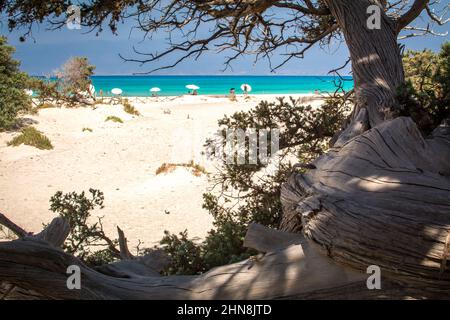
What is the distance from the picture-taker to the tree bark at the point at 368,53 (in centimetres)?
371

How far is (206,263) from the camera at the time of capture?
4031mm

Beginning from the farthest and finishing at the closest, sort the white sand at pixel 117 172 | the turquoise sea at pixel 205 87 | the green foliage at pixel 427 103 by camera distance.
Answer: the turquoise sea at pixel 205 87 < the white sand at pixel 117 172 < the green foliage at pixel 427 103

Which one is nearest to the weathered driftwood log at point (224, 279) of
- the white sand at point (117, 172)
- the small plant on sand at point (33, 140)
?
the white sand at point (117, 172)

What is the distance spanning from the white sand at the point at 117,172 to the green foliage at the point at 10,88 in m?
0.84

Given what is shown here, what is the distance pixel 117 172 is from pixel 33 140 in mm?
5009

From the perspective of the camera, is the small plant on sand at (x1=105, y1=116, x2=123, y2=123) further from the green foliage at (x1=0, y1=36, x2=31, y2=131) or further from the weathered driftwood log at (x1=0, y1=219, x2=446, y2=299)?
the weathered driftwood log at (x1=0, y1=219, x2=446, y2=299)

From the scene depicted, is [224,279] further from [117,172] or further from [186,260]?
[117,172]

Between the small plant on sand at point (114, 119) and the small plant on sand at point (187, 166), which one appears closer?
the small plant on sand at point (187, 166)

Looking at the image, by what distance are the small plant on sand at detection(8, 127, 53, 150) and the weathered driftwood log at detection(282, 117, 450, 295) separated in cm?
1422

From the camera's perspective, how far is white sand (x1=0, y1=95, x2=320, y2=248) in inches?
324

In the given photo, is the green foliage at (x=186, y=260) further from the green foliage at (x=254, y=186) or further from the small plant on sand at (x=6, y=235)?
the small plant on sand at (x=6, y=235)

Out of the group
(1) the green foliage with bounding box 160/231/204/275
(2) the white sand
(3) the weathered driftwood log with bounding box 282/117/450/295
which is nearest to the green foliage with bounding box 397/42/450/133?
(3) the weathered driftwood log with bounding box 282/117/450/295
